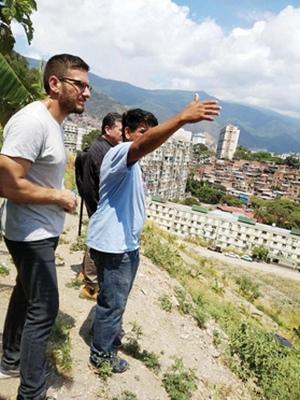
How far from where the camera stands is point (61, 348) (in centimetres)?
286

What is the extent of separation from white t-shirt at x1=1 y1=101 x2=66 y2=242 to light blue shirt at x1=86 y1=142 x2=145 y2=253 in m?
0.45

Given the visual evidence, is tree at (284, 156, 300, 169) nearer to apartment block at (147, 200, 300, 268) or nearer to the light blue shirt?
apartment block at (147, 200, 300, 268)

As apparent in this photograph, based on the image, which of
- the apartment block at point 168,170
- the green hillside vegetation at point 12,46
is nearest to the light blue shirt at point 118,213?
the green hillside vegetation at point 12,46

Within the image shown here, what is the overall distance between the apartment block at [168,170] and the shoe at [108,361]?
62.3 m

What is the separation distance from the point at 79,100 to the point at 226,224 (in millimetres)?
44734

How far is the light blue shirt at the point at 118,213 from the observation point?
246cm

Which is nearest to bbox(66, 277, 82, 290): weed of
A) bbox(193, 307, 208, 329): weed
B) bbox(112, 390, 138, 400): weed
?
bbox(193, 307, 208, 329): weed

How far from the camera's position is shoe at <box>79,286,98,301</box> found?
12.8ft

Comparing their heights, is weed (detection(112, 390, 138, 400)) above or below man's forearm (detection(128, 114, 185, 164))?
below

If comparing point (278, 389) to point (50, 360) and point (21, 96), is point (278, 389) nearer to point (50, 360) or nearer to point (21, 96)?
point (50, 360)

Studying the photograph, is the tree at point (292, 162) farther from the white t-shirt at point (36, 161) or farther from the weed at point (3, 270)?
the white t-shirt at point (36, 161)

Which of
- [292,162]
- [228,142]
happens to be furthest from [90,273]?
[228,142]

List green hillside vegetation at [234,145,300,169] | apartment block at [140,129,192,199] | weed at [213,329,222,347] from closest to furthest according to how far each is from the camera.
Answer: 1. weed at [213,329,222,347]
2. apartment block at [140,129,192,199]
3. green hillside vegetation at [234,145,300,169]

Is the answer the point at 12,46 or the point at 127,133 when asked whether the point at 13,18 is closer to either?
the point at 12,46
